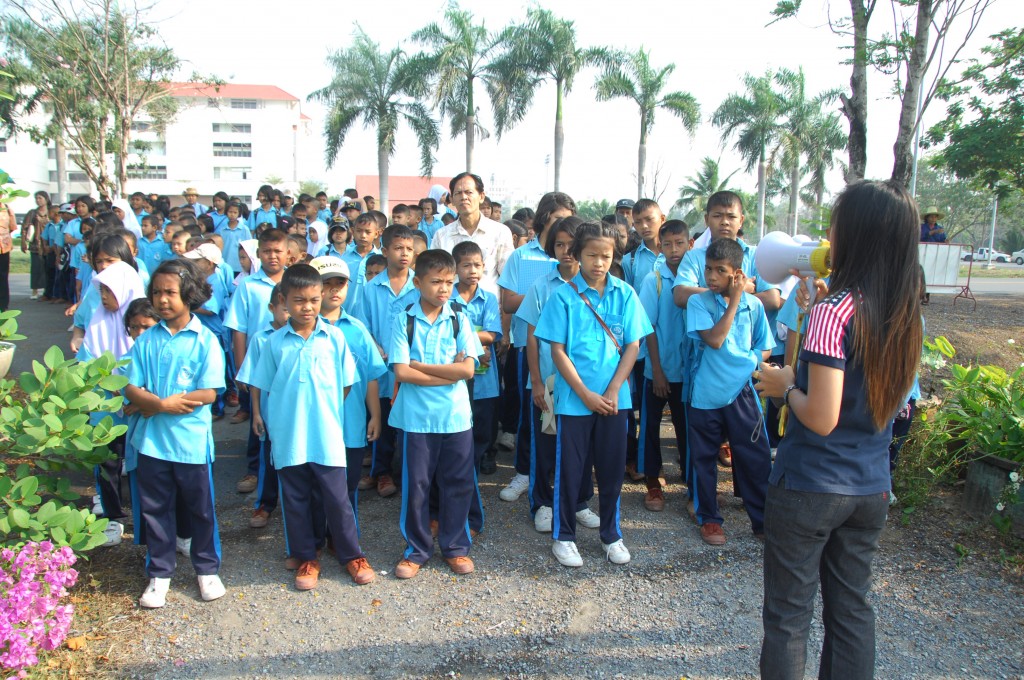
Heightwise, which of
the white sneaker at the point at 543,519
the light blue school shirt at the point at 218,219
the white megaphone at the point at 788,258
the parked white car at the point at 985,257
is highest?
the parked white car at the point at 985,257

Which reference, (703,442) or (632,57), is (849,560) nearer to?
(703,442)

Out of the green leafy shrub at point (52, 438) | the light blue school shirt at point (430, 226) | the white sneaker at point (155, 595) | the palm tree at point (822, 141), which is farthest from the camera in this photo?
the palm tree at point (822, 141)

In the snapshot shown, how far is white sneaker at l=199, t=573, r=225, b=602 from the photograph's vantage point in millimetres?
3391

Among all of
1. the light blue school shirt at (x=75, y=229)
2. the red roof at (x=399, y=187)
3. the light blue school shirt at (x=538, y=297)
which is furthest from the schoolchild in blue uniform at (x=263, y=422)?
the red roof at (x=399, y=187)

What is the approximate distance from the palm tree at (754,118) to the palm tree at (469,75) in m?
10.4

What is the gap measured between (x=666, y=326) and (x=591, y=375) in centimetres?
113

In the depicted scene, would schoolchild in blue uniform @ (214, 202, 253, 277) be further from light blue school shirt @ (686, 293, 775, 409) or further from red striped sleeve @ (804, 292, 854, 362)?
red striped sleeve @ (804, 292, 854, 362)

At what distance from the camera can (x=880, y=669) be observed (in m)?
2.92

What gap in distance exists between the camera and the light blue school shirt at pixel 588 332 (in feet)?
12.3

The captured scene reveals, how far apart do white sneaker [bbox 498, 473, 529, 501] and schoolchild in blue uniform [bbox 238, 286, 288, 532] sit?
4.63ft

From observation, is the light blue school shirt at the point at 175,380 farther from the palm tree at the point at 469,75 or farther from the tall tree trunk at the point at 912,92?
the palm tree at the point at 469,75

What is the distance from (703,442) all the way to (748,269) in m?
1.14

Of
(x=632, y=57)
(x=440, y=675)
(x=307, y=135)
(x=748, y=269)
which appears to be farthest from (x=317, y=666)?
(x=307, y=135)

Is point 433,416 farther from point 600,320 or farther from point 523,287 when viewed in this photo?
point 523,287
